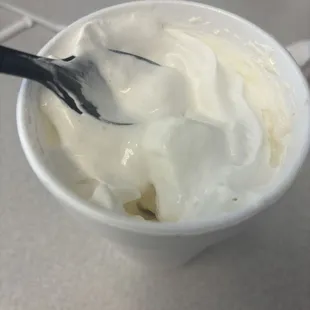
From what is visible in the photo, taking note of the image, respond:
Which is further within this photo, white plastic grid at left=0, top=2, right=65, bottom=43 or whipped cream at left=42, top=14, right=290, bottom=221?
white plastic grid at left=0, top=2, right=65, bottom=43

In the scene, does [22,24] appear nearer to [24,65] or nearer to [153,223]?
[24,65]

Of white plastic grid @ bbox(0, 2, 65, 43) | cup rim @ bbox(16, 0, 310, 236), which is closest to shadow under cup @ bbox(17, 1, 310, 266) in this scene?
cup rim @ bbox(16, 0, 310, 236)

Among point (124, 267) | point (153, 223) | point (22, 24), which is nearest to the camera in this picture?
point (153, 223)

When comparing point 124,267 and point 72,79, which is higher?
point 72,79

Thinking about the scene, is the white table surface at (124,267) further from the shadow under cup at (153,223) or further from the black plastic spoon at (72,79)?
the black plastic spoon at (72,79)

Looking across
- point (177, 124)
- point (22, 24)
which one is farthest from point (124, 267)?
point (22, 24)

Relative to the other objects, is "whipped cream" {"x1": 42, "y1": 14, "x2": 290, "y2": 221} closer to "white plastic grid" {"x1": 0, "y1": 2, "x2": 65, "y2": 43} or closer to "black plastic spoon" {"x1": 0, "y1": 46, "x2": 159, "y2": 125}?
"black plastic spoon" {"x1": 0, "y1": 46, "x2": 159, "y2": 125}
